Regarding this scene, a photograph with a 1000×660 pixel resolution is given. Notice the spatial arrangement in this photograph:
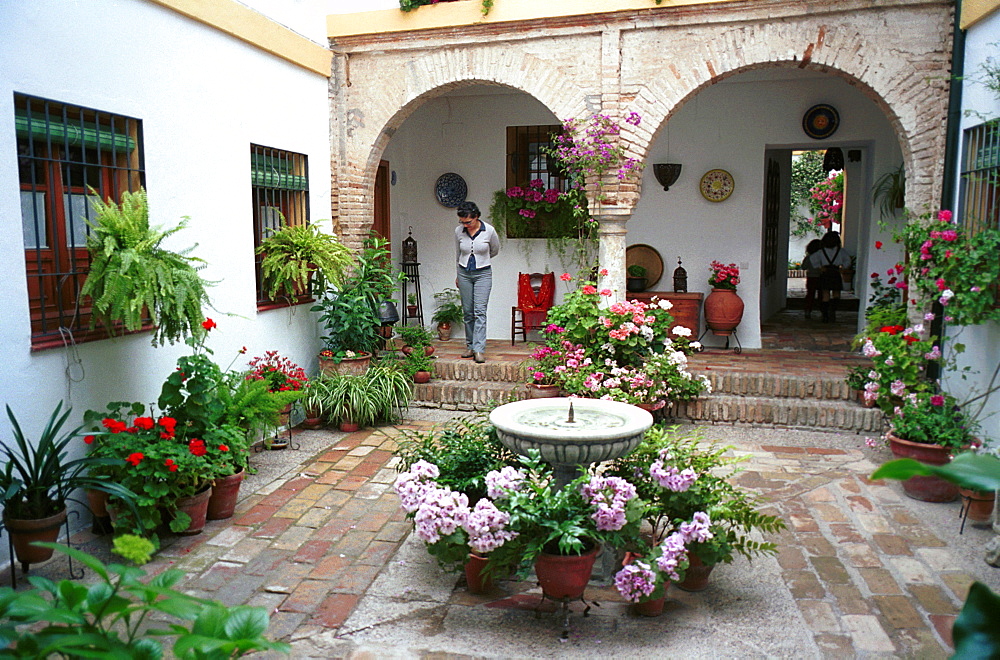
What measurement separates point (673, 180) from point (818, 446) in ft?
13.3

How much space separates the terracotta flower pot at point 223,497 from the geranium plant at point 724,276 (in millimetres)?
6043

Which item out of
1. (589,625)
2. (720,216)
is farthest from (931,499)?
(720,216)

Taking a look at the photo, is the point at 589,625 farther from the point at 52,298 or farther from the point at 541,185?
the point at 541,185

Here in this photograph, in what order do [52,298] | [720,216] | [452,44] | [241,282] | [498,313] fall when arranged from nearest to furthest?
[52,298]
[241,282]
[452,44]
[720,216]
[498,313]

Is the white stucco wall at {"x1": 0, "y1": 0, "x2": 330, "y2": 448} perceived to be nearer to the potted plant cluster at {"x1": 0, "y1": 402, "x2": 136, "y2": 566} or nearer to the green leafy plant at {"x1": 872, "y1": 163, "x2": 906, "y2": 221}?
the potted plant cluster at {"x1": 0, "y1": 402, "x2": 136, "y2": 566}

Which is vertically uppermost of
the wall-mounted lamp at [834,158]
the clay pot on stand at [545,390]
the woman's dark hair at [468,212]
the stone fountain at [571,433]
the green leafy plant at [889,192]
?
the wall-mounted lamp at [834,158]

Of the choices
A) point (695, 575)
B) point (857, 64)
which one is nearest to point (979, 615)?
point (695, 575)

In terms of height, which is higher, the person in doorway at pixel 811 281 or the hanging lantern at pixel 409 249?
the hanging lantern at pixel 409 249

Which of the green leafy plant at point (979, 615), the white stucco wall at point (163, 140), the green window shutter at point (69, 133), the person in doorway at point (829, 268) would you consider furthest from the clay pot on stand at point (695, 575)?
the person in doorway at point (829, 268)

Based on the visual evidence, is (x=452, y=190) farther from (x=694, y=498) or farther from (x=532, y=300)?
(x=694, y=498)

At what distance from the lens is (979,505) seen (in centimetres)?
480

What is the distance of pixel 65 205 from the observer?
470cm

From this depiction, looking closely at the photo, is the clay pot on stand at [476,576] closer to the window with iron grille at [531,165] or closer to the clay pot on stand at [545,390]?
the clay pot on stand at [545,390]

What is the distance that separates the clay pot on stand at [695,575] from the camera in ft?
12.5
